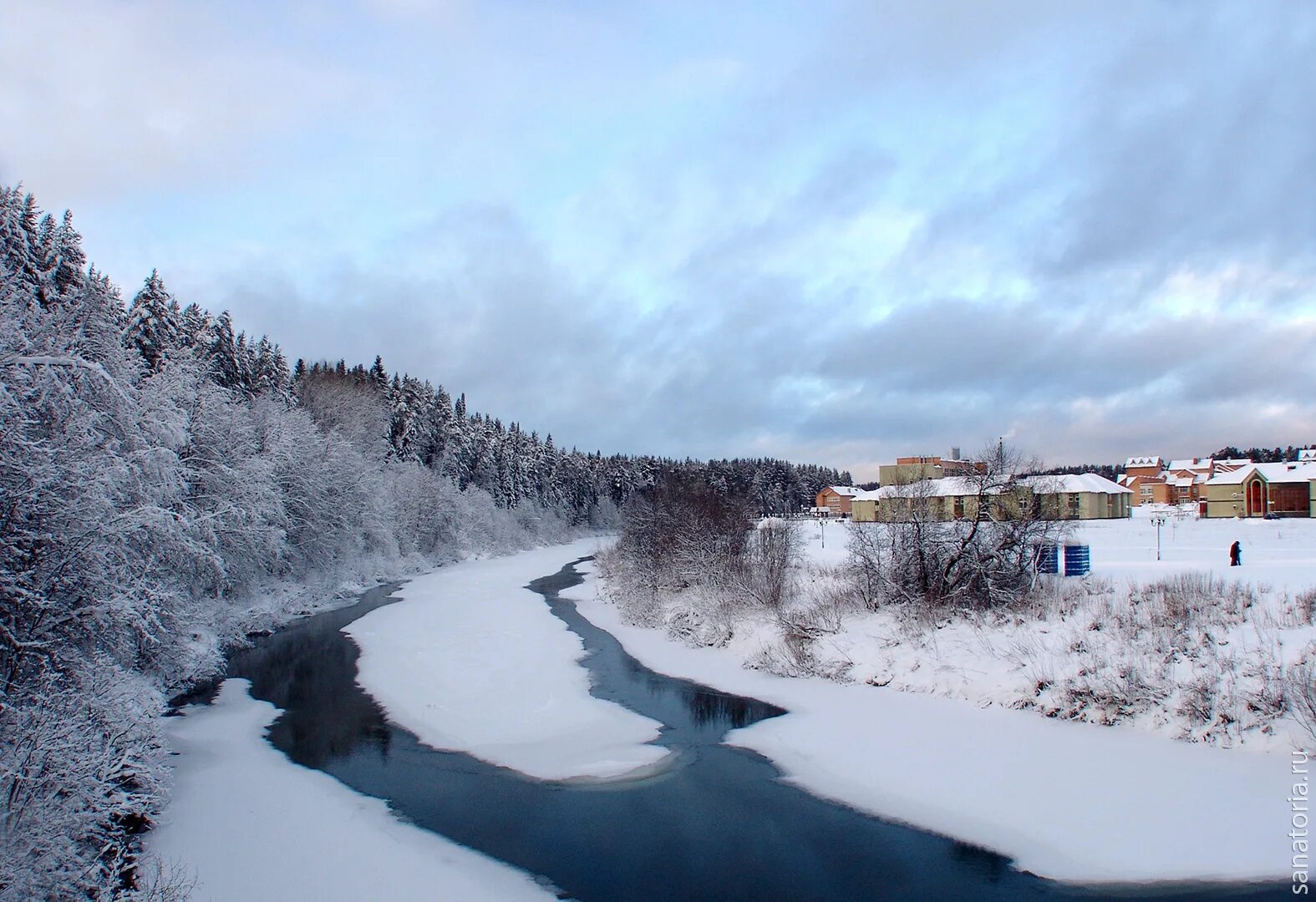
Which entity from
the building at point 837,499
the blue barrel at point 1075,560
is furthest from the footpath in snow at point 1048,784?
the building at point 837,499

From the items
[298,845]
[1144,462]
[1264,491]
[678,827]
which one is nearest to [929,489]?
[678,827]

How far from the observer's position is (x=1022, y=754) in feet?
39.8

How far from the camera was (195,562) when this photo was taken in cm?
1952

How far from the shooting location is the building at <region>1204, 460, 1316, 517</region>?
2119 inches

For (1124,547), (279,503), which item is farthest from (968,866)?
(1124,547)

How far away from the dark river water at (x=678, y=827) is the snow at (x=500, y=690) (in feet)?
1.93

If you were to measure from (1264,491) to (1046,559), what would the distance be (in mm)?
49803

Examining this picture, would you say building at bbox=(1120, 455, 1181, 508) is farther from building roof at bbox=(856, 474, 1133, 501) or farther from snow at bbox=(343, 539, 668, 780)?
snow at bbox=(343, 539, 668, 780)

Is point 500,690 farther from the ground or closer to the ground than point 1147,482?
closer to the ground

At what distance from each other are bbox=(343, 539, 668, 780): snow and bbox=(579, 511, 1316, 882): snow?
9.44ft

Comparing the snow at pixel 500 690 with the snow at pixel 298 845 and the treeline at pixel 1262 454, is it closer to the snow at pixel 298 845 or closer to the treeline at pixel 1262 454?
the snow at pixel 298 845

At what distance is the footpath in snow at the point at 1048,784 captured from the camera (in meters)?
8.98

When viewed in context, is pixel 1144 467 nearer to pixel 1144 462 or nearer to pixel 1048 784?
pixel 1144 462

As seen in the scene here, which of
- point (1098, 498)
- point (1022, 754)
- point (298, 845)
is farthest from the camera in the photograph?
point (1098, 498)
